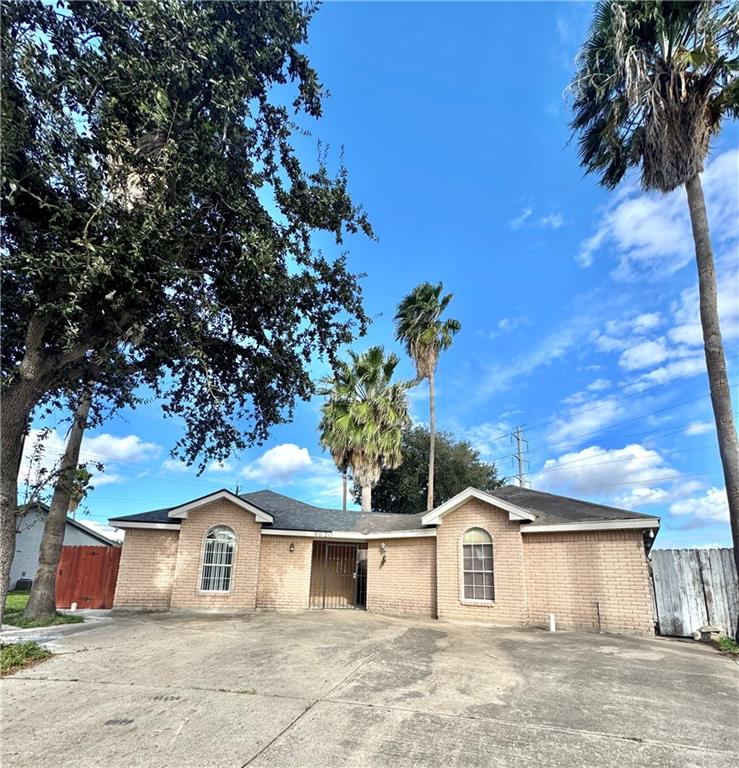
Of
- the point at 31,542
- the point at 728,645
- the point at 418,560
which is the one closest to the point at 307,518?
the point at 418,560

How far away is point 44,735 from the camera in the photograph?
427cm

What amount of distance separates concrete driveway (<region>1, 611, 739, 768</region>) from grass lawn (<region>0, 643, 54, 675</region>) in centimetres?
30

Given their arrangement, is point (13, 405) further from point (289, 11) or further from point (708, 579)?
point (708, 579)

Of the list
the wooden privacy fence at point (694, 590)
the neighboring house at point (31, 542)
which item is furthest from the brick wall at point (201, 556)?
the neighboring house at point (31, 542)

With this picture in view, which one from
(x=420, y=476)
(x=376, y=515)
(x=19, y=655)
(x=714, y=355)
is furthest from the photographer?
(x=420, y=476)

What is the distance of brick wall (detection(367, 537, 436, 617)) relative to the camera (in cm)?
1439

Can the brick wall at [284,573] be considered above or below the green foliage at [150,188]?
below

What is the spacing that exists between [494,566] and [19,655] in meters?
10.8

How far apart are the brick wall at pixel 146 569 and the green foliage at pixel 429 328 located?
13.4 metres

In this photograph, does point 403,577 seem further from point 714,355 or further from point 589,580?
point 714,355

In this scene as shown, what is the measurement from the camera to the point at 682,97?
10.4 metres

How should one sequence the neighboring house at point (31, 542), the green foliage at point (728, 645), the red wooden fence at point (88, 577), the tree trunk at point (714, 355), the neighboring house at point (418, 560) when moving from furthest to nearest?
the neighboring house at point (31, 542) < the red wooden fence at point (88, 577) < the neighboring house at point (418, 560) < the tree trunk at point (714, 355) < the green foliage at point (728, 645)

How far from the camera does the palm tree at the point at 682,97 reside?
32.4ft

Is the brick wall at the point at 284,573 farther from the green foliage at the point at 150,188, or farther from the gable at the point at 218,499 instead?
the green foliage at the point at 150,188
